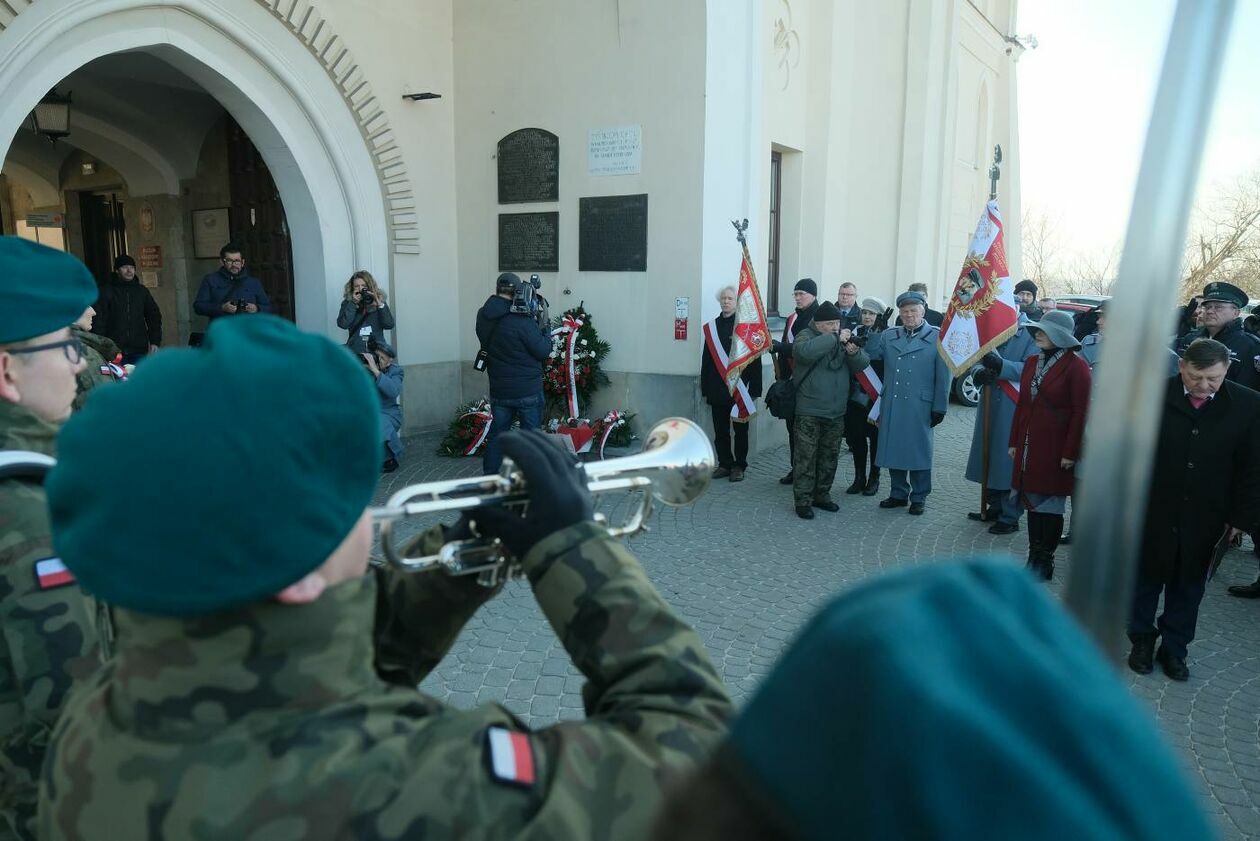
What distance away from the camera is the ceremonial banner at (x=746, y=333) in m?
8.41

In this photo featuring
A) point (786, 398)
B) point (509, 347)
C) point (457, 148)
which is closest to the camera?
point (786, 398)

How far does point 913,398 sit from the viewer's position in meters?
7.48

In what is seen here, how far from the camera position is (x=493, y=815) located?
898 millimetres

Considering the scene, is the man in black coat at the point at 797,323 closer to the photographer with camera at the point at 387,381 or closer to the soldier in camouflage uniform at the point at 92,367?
the photographer with camera at the point at 387,381

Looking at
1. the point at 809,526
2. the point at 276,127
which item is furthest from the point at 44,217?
the point at 809,526

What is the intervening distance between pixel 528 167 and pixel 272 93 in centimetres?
276

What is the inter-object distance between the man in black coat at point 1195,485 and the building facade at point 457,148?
5229 millimetres

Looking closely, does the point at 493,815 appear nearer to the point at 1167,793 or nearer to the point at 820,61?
the point at 1167,793

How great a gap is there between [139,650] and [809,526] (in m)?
6.53

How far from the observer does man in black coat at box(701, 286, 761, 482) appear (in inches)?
336

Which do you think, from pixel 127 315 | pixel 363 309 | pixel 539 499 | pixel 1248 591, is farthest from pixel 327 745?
pixel 127 315

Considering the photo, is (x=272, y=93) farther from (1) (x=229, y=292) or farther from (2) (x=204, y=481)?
(2) (x=204, y=481)

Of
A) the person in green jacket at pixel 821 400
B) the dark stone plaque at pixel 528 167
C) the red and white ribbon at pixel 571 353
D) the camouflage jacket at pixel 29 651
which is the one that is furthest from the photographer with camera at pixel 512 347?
the camouflage jacket at pixel 29 651

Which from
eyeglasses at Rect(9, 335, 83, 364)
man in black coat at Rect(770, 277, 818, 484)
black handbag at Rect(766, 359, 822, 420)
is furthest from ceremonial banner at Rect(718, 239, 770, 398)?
eyeglasses at Rect(9, 335, 83, 364)
